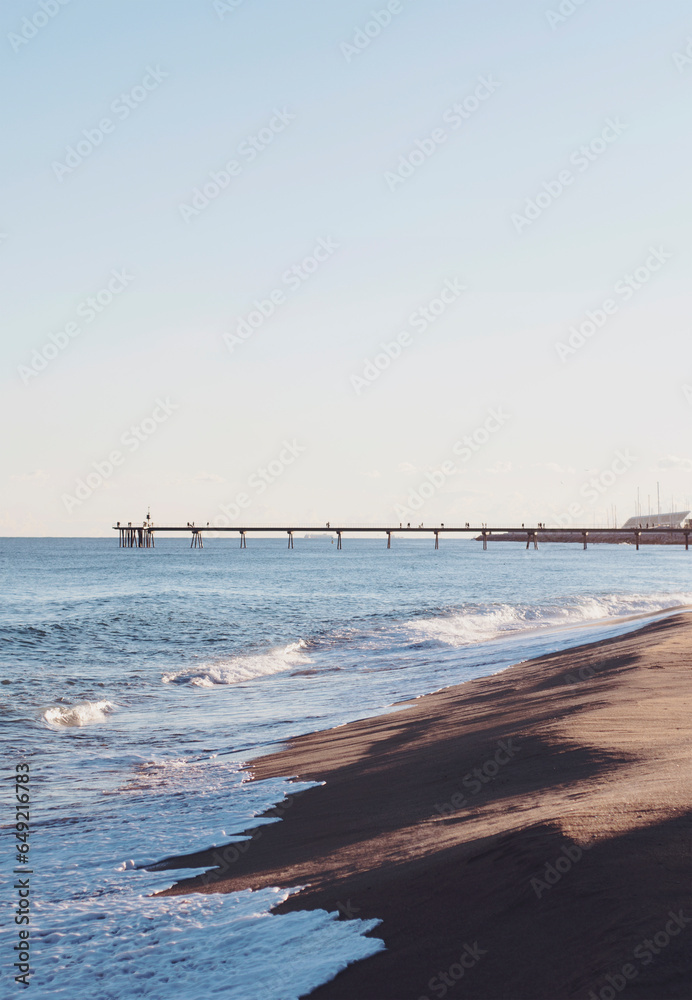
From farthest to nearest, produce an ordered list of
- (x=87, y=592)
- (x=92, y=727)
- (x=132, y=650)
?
(x=87, y=592) < (x=132, y=650) < (x=92, y=727)

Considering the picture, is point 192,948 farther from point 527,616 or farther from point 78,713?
point 527,616

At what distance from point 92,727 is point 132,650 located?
977cm

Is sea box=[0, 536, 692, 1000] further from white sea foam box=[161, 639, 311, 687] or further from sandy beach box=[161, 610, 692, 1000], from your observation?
sandy beach box=[161, 610, 692, 1000]

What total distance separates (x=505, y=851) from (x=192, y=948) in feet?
6.60

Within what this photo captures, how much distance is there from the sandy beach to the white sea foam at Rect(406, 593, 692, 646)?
46.4 feet

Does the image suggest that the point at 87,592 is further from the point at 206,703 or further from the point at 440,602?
the point at 206,703

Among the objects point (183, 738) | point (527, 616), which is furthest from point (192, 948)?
point (527, 616)

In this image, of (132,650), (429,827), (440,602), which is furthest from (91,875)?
(440,602)

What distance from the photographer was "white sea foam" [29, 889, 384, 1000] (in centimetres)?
416

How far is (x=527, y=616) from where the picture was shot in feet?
100

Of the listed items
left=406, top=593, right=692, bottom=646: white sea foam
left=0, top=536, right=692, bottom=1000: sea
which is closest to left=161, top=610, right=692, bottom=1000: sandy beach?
left=0, top=536, right=692, bottom=1000: sea

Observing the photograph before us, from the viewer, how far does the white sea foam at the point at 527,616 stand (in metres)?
25.0

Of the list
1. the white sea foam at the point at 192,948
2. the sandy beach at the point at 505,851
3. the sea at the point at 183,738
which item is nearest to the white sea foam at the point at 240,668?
the sea at the point at 183,738

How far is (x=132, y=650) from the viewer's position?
22547 millimetres
